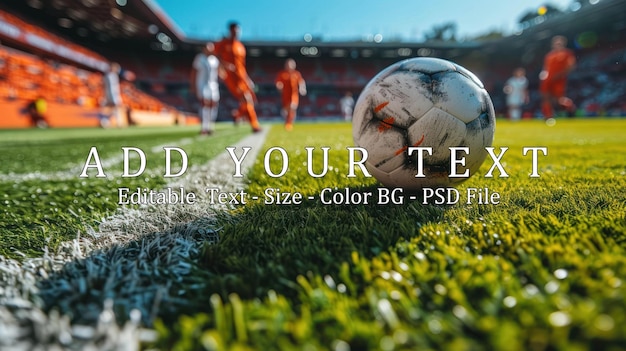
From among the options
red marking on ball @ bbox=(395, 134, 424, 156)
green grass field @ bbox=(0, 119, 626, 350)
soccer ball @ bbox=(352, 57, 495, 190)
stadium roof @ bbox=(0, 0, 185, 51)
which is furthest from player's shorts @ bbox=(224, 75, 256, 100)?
stadium roof @ bbox=(0, 0, 185, 51)

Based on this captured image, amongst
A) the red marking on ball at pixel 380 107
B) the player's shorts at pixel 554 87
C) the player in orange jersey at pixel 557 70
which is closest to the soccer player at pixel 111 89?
the red marking on ball at pixel 380 107

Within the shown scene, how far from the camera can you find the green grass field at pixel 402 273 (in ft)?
2.33

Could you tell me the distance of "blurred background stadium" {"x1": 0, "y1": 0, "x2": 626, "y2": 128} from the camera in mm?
18922

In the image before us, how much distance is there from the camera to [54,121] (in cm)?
1598

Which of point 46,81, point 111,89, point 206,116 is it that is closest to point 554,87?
point 206,116

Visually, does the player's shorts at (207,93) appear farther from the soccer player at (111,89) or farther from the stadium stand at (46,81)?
the stadium stand at (46,81)

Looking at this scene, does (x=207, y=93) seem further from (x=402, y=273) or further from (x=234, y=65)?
(x=402, y=273)

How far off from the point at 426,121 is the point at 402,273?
3.02 ft

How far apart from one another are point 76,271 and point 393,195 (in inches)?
54.2

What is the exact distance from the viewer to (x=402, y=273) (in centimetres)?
96

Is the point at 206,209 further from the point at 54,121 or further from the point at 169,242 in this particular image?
the point at 54,121

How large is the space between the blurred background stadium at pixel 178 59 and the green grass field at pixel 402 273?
17.2 meters

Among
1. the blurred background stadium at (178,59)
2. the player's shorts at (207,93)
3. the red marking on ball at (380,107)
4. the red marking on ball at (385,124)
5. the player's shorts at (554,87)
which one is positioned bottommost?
the red marking on ball at (385,124)

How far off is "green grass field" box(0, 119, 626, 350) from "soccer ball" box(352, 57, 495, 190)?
20 centimetres
